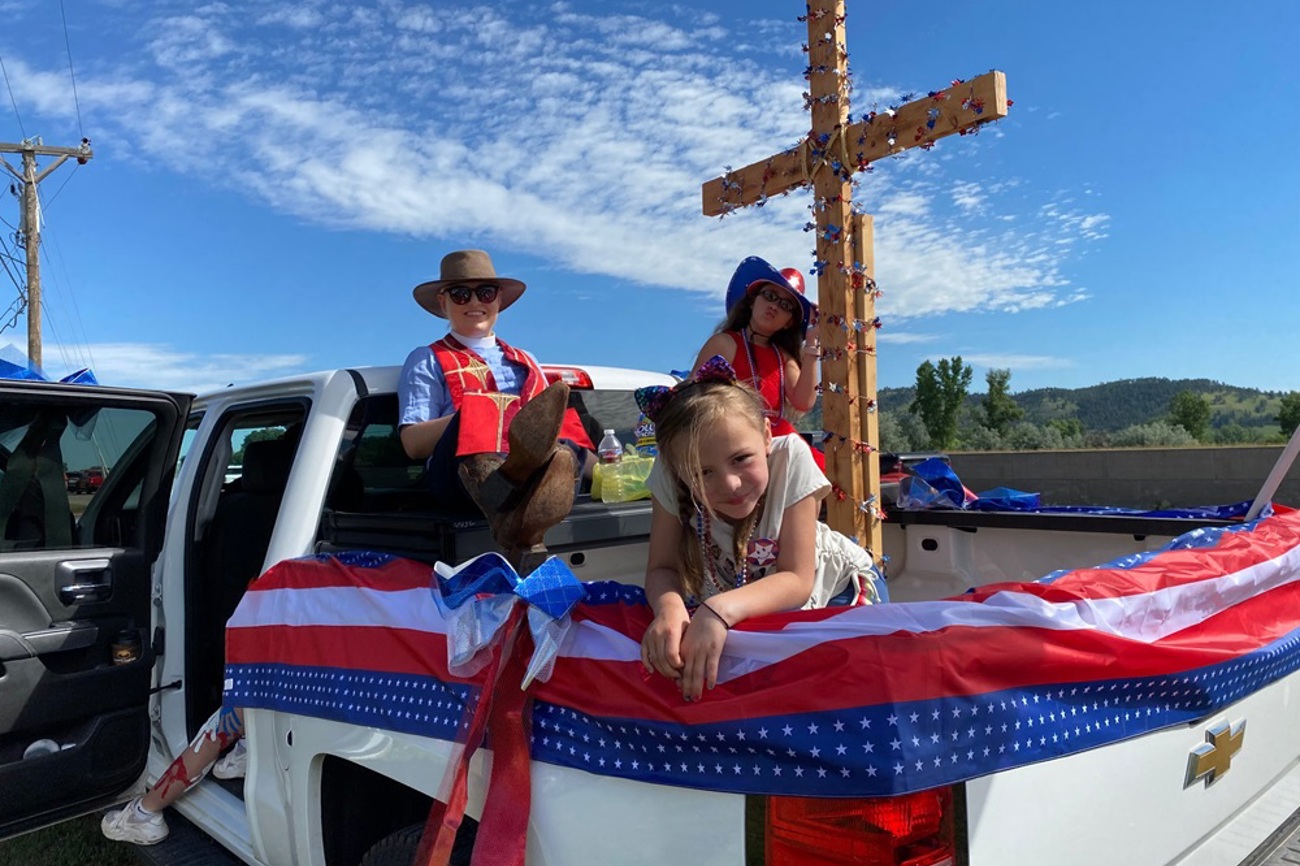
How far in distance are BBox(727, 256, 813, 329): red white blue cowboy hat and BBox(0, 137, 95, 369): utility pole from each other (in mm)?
22395

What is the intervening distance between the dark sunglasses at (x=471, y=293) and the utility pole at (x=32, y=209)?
2186cm

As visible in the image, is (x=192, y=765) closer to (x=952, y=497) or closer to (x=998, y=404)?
(x=952, y=497)

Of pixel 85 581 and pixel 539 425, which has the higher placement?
pixel 539 425

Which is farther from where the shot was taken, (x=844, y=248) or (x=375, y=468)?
(x=844, y=248)

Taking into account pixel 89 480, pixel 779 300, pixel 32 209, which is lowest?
pixel 89 480

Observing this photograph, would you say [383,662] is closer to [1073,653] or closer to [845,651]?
[845,651]

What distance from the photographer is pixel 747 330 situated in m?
3.36

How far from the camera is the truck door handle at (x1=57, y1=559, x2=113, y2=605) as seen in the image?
2865mm

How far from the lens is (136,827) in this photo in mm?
3012

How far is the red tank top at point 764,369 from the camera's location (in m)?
3.29

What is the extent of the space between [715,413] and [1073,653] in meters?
0.80

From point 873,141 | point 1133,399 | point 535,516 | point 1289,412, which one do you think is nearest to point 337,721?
point 535,516

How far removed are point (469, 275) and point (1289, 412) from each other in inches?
1148

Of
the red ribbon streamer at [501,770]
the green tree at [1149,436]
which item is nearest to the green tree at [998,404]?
the green tree at [1149,436]
